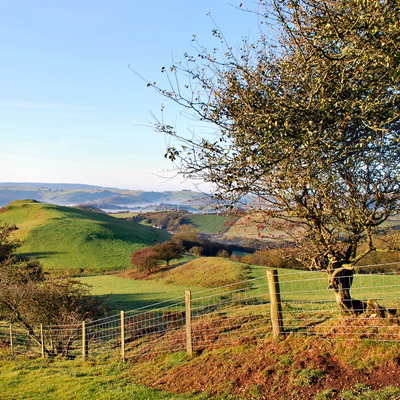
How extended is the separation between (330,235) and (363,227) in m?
0.87

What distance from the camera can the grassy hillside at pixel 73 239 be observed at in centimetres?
7269

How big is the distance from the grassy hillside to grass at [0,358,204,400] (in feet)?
181

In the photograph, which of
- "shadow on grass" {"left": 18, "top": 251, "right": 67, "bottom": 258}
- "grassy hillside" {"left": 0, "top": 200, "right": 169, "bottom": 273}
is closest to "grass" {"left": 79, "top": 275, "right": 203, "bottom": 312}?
"grassy hillside" {"left": 0, "top": 200, "right": 169, "bottom": 273}

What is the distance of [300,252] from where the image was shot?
35.3 feet

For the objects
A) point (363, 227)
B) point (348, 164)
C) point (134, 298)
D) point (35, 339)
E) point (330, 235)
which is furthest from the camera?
point (134, 298)

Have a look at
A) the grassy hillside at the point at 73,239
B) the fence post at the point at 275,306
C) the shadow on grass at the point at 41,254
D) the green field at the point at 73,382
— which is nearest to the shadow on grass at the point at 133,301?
the green field at the point at 73,382

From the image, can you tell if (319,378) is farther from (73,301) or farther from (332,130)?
(73,301)

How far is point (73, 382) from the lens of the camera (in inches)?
474

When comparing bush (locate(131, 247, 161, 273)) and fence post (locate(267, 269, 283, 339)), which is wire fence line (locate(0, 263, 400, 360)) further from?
bush (locate(131, 247, 161, 273))

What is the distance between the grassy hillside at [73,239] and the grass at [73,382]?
55193 mm

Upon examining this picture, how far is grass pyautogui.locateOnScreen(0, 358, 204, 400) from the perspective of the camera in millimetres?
9945

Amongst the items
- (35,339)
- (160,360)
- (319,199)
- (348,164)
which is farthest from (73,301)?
(348,164)

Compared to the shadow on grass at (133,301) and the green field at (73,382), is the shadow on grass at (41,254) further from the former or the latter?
the green field at (73,382)

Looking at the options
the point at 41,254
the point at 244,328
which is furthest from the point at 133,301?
the point at 41,254
